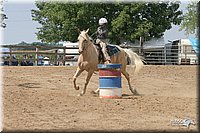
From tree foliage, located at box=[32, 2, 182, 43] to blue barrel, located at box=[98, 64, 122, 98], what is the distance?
26.5 meters

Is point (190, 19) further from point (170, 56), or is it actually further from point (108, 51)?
point (108, 51)

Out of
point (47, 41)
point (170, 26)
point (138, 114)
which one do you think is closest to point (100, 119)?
point (138, 114)

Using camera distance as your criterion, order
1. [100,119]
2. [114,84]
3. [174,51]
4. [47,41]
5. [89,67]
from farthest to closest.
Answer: [47,41], [174,51], [89,67], [114,84], [100,119]

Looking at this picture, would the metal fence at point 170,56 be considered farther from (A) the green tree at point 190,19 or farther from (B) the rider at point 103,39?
(B) the rider at point 103,39

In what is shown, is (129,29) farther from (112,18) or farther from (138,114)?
(138,114)

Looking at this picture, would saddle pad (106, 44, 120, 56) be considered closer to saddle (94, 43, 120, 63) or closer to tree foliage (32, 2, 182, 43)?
saddle (94, 43, 120, 63)

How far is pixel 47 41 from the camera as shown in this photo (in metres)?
45.6

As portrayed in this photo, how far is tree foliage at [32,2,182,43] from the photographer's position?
38.4m

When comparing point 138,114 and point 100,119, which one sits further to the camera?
point 138,114

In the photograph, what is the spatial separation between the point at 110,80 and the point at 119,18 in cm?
2774

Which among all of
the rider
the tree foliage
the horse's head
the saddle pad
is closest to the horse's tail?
the saddle pad

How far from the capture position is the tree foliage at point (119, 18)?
3838 cm

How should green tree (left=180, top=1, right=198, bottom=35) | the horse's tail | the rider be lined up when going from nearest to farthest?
the rider, the horse's tail, green tree (left=180, top=1, right=198, bottom=35)

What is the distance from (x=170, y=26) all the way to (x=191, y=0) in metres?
3.27
